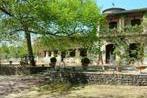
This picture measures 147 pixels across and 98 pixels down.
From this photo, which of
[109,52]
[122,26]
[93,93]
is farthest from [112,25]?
[93,93]

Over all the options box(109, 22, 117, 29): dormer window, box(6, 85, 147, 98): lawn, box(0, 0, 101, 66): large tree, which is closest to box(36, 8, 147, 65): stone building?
box(109, 22, 117, 29): dormer window

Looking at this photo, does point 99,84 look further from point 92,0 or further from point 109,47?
point 109,47

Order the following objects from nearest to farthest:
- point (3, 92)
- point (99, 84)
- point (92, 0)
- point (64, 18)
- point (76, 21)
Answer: point (3, 92), point (99, 84), point (64, 18), point (76, 21), point (92, 0)

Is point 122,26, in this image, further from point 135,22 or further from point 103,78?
point 103,78

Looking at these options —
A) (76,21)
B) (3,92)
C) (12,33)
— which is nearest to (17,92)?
(3,92)

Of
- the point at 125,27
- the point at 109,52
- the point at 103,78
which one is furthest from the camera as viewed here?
the point at 109,52

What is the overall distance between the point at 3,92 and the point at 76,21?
11.8 m

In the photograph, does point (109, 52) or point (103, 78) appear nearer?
point (103, 78)

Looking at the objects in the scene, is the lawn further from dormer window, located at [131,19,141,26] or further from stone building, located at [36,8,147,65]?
dormer window, located at [131,19,141,26]

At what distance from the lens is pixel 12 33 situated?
106ft

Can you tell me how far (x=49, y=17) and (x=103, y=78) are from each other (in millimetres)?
6246

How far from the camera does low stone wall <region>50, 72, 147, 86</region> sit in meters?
25.9

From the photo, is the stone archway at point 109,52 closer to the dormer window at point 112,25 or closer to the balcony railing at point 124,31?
the balcony railing at point 124,31

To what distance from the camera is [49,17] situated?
2842cm
